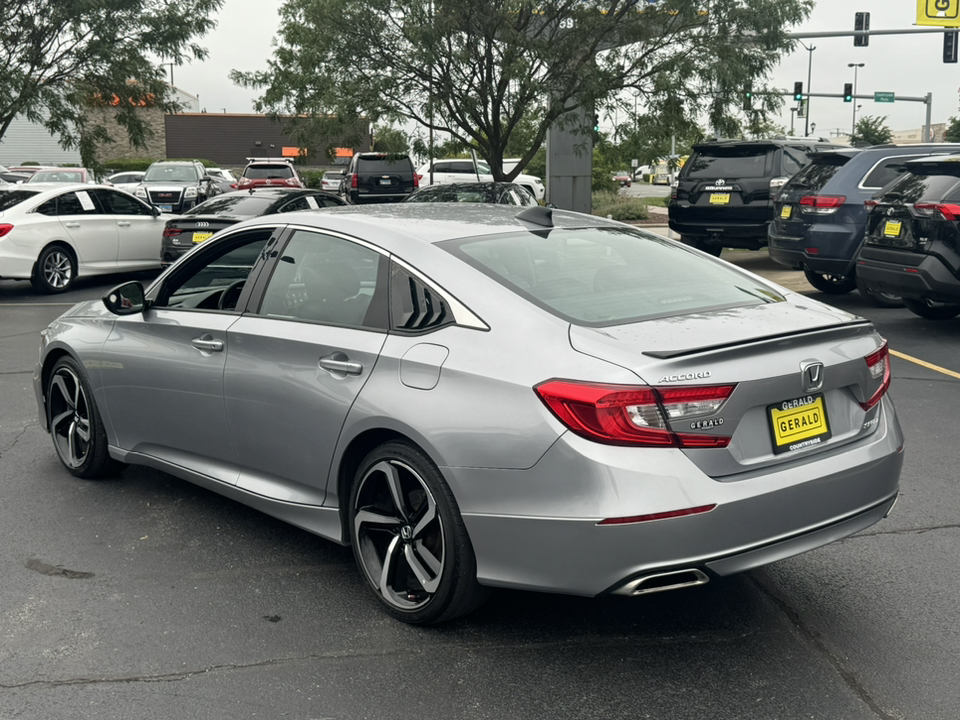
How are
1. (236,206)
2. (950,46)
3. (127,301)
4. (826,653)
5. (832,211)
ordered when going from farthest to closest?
(950,46), (236,206), (832,211), (127,301), (826,653)

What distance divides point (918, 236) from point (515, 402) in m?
7.51

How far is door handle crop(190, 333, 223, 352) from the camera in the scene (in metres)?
4.73

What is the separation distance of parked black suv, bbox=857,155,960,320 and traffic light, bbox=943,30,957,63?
2130 centimetres

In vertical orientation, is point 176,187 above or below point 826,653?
above

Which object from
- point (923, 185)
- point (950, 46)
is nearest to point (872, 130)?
point (950, 46)

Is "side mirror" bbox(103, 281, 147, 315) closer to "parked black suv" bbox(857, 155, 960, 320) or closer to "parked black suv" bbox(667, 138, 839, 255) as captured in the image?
"parked black suv" bbox(857, 155, 960, 320)

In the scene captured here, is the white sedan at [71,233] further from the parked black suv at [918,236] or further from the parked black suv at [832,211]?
the parked black suv at [918,236]

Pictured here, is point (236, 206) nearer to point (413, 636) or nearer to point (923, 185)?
point (923, 185)

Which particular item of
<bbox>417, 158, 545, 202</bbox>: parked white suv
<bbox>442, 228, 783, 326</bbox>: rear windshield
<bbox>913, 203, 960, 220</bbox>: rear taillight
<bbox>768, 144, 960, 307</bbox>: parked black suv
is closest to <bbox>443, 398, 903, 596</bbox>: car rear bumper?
<bbox>442, 228, 783, 326</bbox>: rear windshield

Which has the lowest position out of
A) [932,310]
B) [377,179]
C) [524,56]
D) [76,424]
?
[932,310]

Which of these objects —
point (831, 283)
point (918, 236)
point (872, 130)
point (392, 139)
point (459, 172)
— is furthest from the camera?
point (872, 130)

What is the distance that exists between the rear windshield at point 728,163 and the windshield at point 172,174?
17.5 m

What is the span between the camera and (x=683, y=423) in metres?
3.32

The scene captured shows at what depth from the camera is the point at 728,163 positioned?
1652cm
